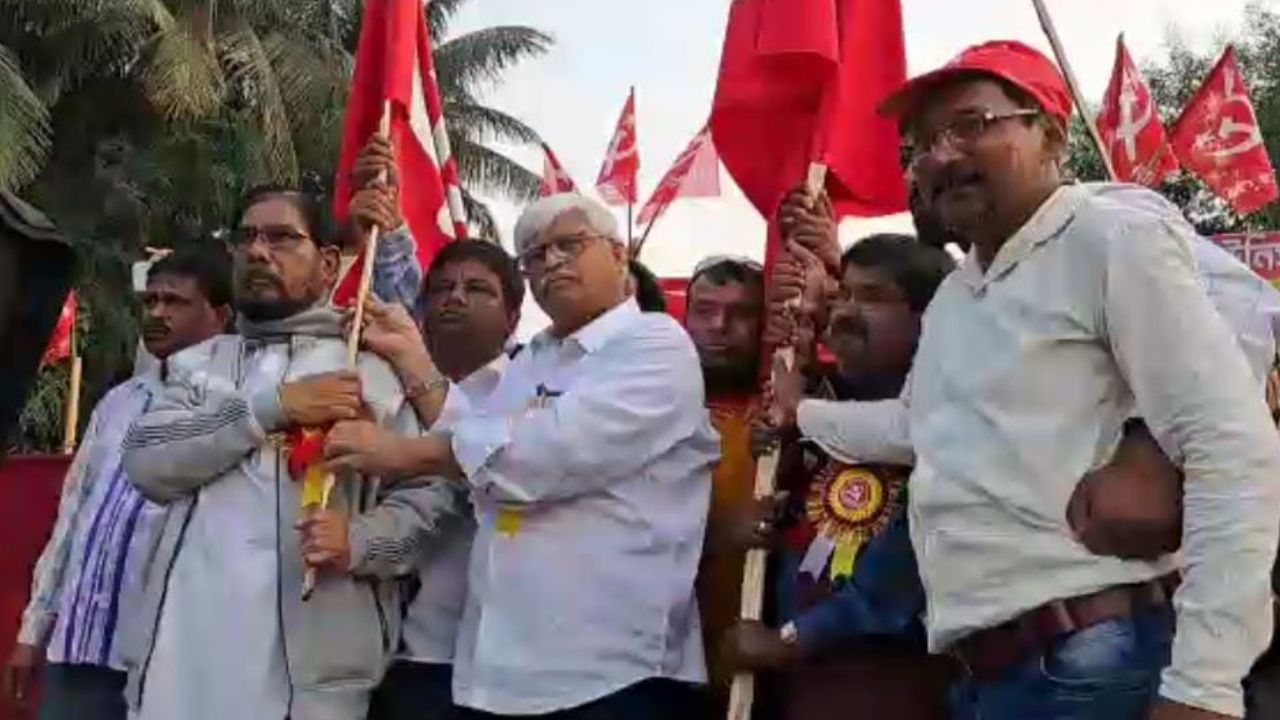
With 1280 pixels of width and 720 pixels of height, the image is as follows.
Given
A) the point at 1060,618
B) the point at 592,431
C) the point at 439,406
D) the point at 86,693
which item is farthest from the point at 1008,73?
the point at 86,693

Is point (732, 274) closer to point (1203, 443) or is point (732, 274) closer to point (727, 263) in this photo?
point (727, 263)

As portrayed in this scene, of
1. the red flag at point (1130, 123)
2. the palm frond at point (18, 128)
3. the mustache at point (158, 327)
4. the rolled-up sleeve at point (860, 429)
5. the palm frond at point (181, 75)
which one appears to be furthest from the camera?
the palm frond at point (181, 75)

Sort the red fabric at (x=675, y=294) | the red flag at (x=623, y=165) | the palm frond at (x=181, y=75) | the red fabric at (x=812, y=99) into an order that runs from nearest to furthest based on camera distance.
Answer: the red fabric at (x=812, y=99) → the red fabric at (x=675, y=294) → the red flag at (x=623, y=165) → the palm frond at (x=181, y=75)

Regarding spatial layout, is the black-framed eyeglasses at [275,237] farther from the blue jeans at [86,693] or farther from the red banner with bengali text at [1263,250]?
the red banner with bengali text at [1263,250]

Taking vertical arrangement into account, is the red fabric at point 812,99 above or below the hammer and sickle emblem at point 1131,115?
below

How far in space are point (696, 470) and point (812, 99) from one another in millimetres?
1170

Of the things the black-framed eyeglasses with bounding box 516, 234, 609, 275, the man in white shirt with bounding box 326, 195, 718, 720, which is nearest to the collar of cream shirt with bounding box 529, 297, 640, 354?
the man in white shirt with bounding box 326, 195, 718, 720

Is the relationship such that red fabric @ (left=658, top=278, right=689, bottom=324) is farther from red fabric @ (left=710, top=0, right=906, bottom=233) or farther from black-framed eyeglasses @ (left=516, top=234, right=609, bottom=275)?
black-framed eyeglasses @ (left=516, top=234, right=609, bottom=275)

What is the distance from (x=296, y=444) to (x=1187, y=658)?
218cm

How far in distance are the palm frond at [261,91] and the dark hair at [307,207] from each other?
1805 centimetres

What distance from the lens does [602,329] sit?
400cm

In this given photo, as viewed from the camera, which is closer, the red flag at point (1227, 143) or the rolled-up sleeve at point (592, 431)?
the rolled-up sleeve at point (592, 431)

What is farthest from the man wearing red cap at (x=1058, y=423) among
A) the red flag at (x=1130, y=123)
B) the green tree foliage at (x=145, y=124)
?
the green tree foliage at (x=145, y=124)

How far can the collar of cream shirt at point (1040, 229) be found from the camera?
272 cm
